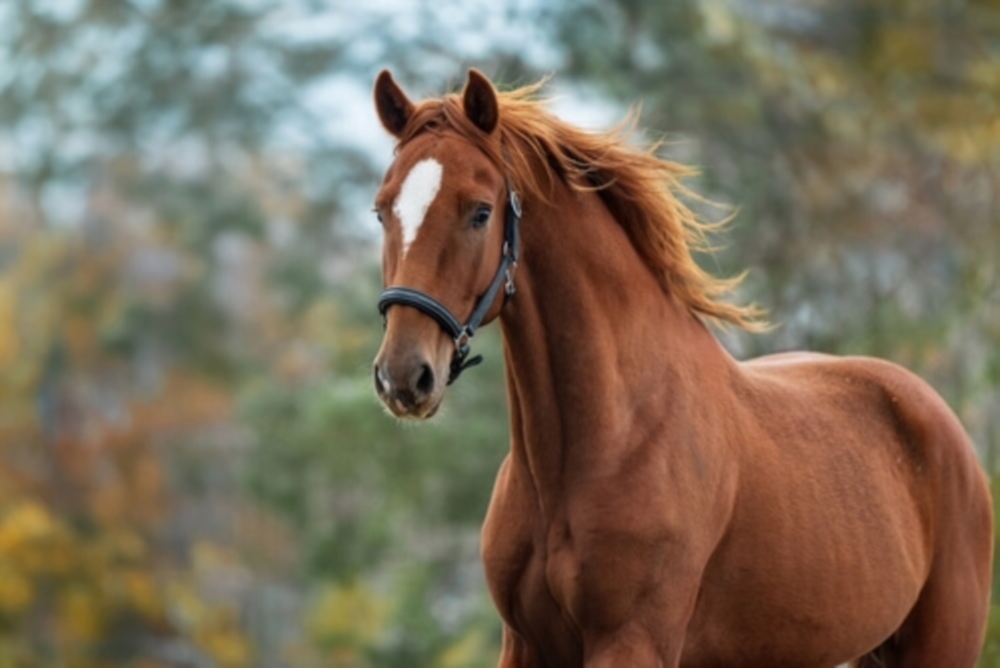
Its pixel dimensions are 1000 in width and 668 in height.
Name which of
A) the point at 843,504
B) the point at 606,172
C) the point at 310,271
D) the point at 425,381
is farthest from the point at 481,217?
the point at 310,271

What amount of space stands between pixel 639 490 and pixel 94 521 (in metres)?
31.6

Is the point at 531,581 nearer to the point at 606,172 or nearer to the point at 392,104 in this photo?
the point at 606,172

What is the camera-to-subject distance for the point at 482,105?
5297mm

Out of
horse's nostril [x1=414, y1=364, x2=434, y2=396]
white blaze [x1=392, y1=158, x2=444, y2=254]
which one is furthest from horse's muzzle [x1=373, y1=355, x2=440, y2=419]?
white blaze [x1=392, y1=158, x2=444, y2=254]

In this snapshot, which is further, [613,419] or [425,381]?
[613,419]

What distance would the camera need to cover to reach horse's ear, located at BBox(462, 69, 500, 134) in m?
5.27

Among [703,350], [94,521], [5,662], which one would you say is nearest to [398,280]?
[703,350]

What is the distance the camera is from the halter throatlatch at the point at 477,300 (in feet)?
16.4

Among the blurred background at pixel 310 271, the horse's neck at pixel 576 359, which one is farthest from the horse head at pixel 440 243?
the blurred background at pixel 310 271

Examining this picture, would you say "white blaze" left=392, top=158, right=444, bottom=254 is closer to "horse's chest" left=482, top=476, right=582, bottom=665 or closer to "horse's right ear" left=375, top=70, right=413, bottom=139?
"horse's right ear" left=375, top=70, right=413, bottom=139

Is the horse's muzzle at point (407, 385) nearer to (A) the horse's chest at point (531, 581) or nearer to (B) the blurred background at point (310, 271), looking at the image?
(A) the horse's chest at point (531, 581)

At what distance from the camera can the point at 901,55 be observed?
21844mm

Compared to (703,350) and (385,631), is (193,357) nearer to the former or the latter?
(385,631)

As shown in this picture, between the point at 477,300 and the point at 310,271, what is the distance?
2004 cm
